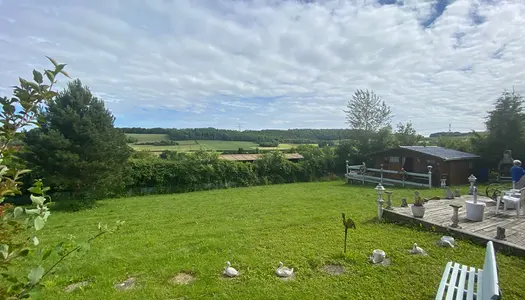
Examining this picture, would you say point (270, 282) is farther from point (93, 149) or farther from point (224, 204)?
point (93, 149)

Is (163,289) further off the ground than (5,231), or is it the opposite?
(5,231)

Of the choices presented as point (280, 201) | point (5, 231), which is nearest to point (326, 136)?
point (280, 201)

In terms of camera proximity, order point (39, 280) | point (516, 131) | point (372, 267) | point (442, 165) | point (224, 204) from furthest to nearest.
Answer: point (516, 131) < point (442, 165) < point (224, 204) < point (372, 267) < point (39, 280)

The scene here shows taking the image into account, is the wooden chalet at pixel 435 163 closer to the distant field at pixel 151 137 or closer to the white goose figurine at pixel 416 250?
the white goose figurine at pixel 416 250

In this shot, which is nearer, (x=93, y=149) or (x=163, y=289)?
(x=163, y=289)

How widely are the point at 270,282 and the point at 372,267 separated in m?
1.82

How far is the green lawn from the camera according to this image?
399 centimetres

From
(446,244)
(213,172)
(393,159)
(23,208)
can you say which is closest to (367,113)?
(393,159)

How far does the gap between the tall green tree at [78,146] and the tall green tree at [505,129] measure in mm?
21568

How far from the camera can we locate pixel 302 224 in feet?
24.3

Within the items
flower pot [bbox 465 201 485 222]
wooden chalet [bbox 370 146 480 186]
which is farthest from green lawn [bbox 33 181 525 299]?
wooden chalet [bbox 370 146 480 186]

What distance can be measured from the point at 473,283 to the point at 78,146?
13211 millimetres

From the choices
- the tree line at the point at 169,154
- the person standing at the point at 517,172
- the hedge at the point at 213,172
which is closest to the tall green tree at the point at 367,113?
the tree line at the point at 169,154

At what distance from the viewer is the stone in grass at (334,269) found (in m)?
4.54
